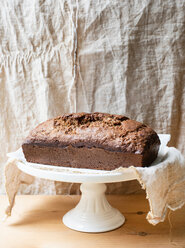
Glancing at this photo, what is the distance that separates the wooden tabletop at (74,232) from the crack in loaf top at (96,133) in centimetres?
23

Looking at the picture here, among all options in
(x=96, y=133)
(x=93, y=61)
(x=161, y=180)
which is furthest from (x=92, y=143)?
(x=93, y=61)

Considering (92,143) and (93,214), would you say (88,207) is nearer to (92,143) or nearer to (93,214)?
(93,214)

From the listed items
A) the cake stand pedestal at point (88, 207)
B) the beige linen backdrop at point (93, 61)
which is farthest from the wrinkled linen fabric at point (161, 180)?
the beige linen backdrop at point (93, 61)

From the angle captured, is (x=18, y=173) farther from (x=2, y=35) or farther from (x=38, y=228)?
(x=2, y=35)

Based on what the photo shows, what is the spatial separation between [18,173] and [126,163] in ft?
1.08

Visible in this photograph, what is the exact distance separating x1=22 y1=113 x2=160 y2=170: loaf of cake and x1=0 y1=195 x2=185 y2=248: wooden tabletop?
18 centimetres

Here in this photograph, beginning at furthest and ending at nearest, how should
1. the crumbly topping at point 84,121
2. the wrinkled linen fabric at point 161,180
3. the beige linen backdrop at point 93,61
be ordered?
the beige linen backdrop at point 93,61
the crumbly topping at point 84,121
the wrinkled linen fabric at point 161,180

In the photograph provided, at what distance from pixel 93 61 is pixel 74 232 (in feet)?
1.68

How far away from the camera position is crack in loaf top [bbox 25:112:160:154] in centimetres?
87

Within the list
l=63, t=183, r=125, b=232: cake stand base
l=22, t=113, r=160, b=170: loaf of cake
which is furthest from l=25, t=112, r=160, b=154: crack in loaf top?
l=63, t=183, r=125, b=232: cake stand base

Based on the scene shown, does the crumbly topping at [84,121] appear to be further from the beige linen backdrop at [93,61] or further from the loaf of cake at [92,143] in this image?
the beige linen backdrop at [93,61]

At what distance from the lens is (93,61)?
1123mm

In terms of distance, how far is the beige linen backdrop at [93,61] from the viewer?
3.56 feet

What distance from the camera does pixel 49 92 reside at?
1.15m
